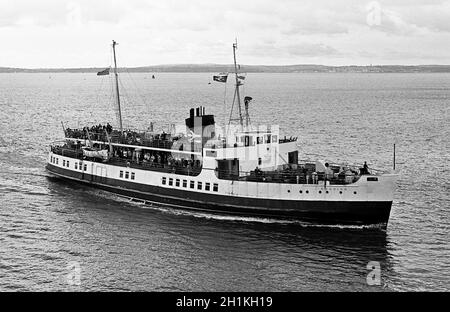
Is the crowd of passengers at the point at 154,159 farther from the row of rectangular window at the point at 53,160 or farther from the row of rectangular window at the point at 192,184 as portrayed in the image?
the row of rectangular window at the point at 53,160

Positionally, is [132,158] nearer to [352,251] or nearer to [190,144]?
[190,144]

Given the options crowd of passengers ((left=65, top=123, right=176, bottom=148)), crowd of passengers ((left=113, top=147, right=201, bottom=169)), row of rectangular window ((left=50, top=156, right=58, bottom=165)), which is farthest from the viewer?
row of rectangular window ((left=50, top=156, right=58, bottom=165))

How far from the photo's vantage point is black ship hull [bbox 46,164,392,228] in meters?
44.1

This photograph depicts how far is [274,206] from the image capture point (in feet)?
151

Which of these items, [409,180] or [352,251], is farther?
[409,180]

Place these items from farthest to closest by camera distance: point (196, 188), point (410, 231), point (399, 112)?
point (399, 112)
point (196, 188)
point (410, 231)

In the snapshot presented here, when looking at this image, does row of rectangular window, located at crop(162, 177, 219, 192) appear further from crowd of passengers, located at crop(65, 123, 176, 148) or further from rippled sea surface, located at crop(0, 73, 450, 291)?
crowd of passengers, located at crop(65, 123, 176, 148)

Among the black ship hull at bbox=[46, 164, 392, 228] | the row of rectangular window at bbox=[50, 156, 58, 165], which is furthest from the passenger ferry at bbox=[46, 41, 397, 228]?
the row of rectangular window at bbox=[50, 156, 58, 165]

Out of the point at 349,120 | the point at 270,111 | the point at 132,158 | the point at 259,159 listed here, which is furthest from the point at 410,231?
the point at 270,111

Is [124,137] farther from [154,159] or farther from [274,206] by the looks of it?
[274,206]

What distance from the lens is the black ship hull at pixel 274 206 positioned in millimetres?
44094

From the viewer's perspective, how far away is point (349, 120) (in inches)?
4670

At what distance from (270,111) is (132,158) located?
8673cm

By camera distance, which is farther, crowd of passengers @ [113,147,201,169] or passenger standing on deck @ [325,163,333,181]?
crowd of passengers @ [113,147,201,169]
